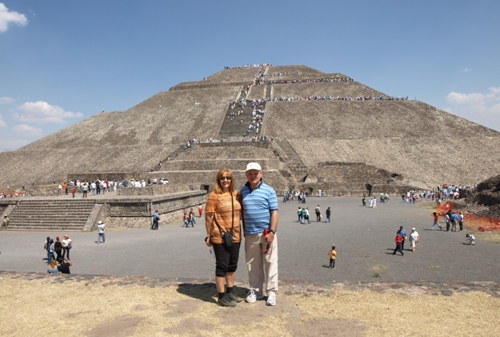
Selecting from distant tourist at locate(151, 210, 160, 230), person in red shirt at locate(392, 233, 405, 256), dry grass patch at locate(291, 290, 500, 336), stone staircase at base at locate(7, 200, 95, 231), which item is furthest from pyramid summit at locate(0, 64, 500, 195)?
dry grass patch at locate(291, 290, 500, 336)

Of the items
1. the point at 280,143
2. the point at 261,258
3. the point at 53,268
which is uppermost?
the point at 280,143

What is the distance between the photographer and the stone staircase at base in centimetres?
1484

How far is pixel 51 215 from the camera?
15.5 metres

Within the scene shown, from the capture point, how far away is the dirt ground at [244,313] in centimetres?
347

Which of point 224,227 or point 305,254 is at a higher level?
point 224,227

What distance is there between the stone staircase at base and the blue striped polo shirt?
12.6 metres

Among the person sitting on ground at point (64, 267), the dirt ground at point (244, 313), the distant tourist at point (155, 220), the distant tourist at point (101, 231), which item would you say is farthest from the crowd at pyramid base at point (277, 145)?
the dirt ground at point (244, 313)

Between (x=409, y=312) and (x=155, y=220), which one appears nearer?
(x=409, y=312)

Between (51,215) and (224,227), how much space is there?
14.3 metres

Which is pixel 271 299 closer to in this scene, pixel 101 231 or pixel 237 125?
pixel 101 231

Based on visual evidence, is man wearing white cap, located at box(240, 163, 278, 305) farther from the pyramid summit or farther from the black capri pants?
the pyramid summit

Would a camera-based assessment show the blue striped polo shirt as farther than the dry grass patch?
Yes

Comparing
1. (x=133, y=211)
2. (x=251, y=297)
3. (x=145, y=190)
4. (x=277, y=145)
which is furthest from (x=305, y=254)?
(x=277, y=145)

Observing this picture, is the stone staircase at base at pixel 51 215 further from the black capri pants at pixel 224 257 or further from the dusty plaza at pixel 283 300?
the black capri pants at pixel 224 257
